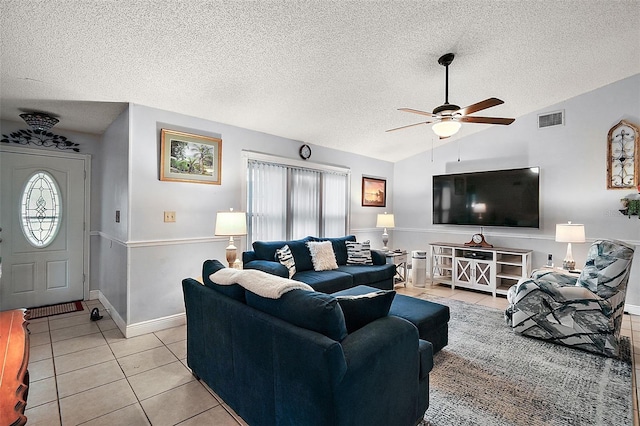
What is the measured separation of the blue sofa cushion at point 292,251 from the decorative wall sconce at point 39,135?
276 centimetres

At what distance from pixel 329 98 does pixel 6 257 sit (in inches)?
178

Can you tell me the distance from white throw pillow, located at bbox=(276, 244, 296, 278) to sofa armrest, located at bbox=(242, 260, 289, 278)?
0.19 m

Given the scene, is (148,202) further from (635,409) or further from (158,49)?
(635,409)

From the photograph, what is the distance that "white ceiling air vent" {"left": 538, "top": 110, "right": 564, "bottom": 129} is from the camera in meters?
4.44

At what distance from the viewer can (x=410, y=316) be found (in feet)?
8.13

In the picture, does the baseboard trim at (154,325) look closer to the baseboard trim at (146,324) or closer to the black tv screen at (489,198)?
the baseboard trim at (146,324)

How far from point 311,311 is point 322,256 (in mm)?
2664

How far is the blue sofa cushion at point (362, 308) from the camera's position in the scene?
1.61 meters

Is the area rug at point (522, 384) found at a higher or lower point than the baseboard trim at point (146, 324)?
lower

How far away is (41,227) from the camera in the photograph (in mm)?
3982

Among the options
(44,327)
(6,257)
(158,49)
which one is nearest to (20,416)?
(158,49)

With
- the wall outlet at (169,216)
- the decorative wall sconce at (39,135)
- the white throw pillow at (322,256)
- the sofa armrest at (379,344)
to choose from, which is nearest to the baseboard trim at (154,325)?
the wall outlet at (169,216)

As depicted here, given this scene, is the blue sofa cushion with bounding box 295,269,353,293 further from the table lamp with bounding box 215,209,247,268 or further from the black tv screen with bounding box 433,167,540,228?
the black tv screen with bounding box 433,167,540,228

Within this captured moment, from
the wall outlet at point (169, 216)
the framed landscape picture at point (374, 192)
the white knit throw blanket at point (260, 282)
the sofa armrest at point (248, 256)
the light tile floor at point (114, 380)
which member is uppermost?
the framed landscape picture at point (374, 192)
